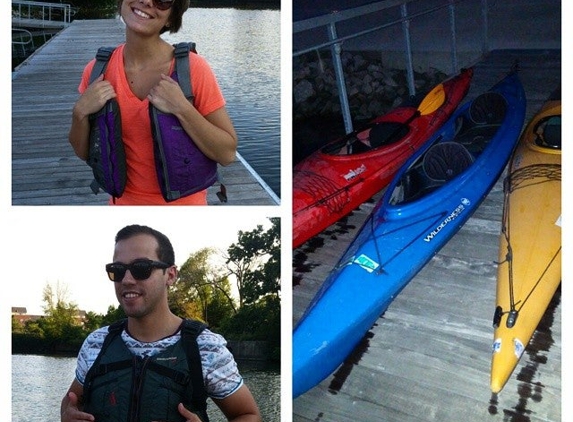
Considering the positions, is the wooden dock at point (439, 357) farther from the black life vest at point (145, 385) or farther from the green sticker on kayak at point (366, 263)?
the black life vest at point (145, 385)

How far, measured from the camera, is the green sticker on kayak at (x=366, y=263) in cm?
337

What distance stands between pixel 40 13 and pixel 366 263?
1694mm

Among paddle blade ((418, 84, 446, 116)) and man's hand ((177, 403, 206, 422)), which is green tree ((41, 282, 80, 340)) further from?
paddle blade ((418, 84, 446, 116))

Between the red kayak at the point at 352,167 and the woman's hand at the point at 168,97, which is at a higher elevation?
the woman's hand at the point at 168,97

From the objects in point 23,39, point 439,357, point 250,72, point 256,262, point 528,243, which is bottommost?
point 439,357

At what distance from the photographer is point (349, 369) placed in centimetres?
310

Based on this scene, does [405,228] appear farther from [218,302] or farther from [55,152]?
[55,152]

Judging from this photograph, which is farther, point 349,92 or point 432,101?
point 349,92

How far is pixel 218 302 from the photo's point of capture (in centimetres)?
232

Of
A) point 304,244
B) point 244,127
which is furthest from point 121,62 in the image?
point 304,244

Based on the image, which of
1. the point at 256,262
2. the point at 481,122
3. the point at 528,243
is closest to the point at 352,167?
the point at 481,122

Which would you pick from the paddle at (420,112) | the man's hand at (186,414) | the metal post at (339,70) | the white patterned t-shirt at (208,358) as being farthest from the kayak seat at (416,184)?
the man's hand at (186,414)
